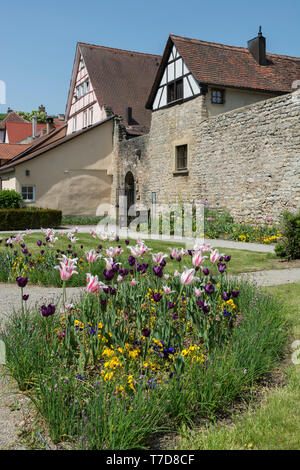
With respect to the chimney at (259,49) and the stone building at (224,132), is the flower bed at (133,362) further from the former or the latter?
the chimney at (259,49)

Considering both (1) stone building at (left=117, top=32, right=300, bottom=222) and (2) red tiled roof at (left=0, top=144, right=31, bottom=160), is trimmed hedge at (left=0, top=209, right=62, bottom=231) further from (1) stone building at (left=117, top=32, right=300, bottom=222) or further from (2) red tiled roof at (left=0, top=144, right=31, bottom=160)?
(2) red tiled roof at (left=0, top=144, right=31, bottom=160)

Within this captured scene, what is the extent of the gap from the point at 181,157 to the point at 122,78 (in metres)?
10.5

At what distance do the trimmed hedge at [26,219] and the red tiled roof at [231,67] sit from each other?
8171mm

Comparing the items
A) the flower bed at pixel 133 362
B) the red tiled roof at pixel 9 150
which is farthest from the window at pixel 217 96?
the red tiled roof at pixel 9 150

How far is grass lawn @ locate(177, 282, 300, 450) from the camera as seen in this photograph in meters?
2.31

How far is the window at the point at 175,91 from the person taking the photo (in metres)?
17.8

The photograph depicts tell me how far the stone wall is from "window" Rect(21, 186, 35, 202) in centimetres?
657

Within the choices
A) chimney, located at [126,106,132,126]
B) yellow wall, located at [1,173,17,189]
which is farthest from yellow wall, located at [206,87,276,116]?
yellow wall, located at [1,173,17,189]

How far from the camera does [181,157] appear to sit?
18.2m

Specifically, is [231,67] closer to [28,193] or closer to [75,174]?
[75,174]

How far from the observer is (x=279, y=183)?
1288cm

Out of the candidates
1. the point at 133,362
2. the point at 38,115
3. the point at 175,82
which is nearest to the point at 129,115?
the point at 175,82

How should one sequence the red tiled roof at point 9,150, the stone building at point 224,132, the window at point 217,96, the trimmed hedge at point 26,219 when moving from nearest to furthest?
the stone building at point 224,132
the window at point 217,96
the trimmed hedge at point 26,219
the red tiled roof at point 9,150

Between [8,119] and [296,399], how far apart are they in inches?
1822
